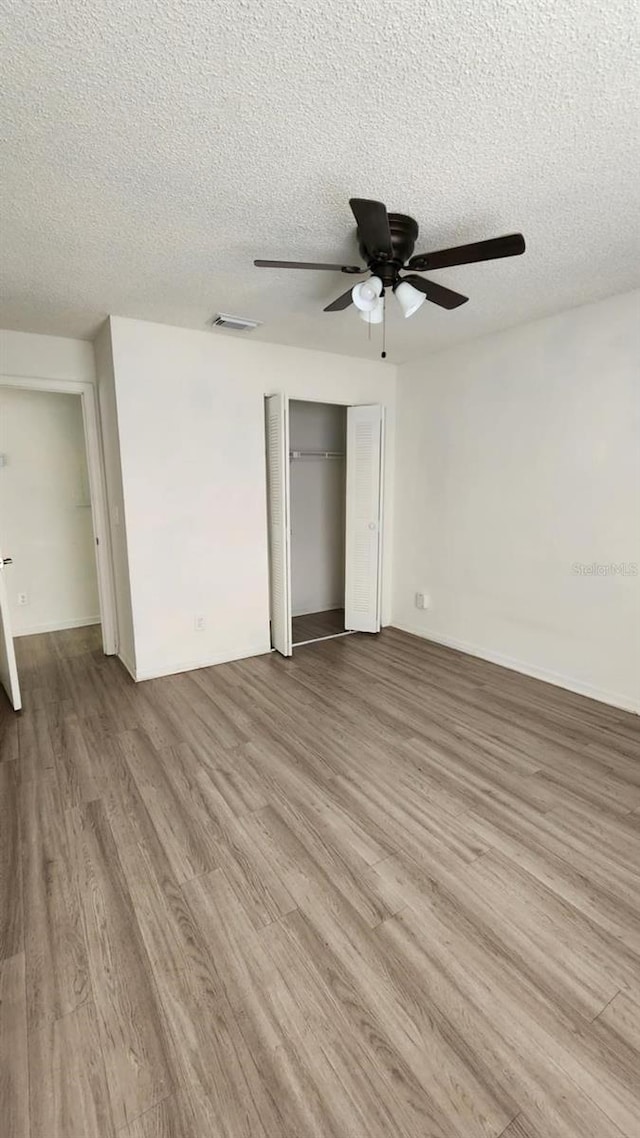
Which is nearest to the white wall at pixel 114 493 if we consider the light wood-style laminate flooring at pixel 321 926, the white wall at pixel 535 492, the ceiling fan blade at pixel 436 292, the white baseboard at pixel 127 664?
the white baseboard at pixel 127 664

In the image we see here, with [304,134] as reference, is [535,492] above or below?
below

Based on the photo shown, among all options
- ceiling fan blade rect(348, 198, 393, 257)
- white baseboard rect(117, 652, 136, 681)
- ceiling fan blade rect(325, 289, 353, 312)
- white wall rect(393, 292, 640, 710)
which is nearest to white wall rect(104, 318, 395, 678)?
white baseboard rect(117, 652, 136, 681)

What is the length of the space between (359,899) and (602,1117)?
2.63 feet

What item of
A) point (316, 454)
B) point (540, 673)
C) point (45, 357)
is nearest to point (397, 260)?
point (45, 357)

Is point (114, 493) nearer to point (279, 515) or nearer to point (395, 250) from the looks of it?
point (279, 515)

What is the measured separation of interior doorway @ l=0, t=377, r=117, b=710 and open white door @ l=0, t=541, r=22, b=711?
0.91m

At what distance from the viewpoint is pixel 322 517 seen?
211 inches

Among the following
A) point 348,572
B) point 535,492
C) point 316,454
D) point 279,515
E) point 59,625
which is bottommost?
point 59,625

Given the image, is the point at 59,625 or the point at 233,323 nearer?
the point at 233,323

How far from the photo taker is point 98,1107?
1.16 metres

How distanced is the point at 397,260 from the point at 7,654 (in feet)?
10.5

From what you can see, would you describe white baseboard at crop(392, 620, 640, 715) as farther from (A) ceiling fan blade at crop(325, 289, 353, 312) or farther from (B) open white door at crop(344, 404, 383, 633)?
(A) ceiling fan blade at crop(325, 289, 353, 312)

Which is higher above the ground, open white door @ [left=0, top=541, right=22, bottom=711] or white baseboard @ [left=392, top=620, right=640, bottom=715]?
open white door @ [left=0, top=541, right=22, bottom=711]

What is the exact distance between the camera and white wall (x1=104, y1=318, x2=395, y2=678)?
11.3ft
